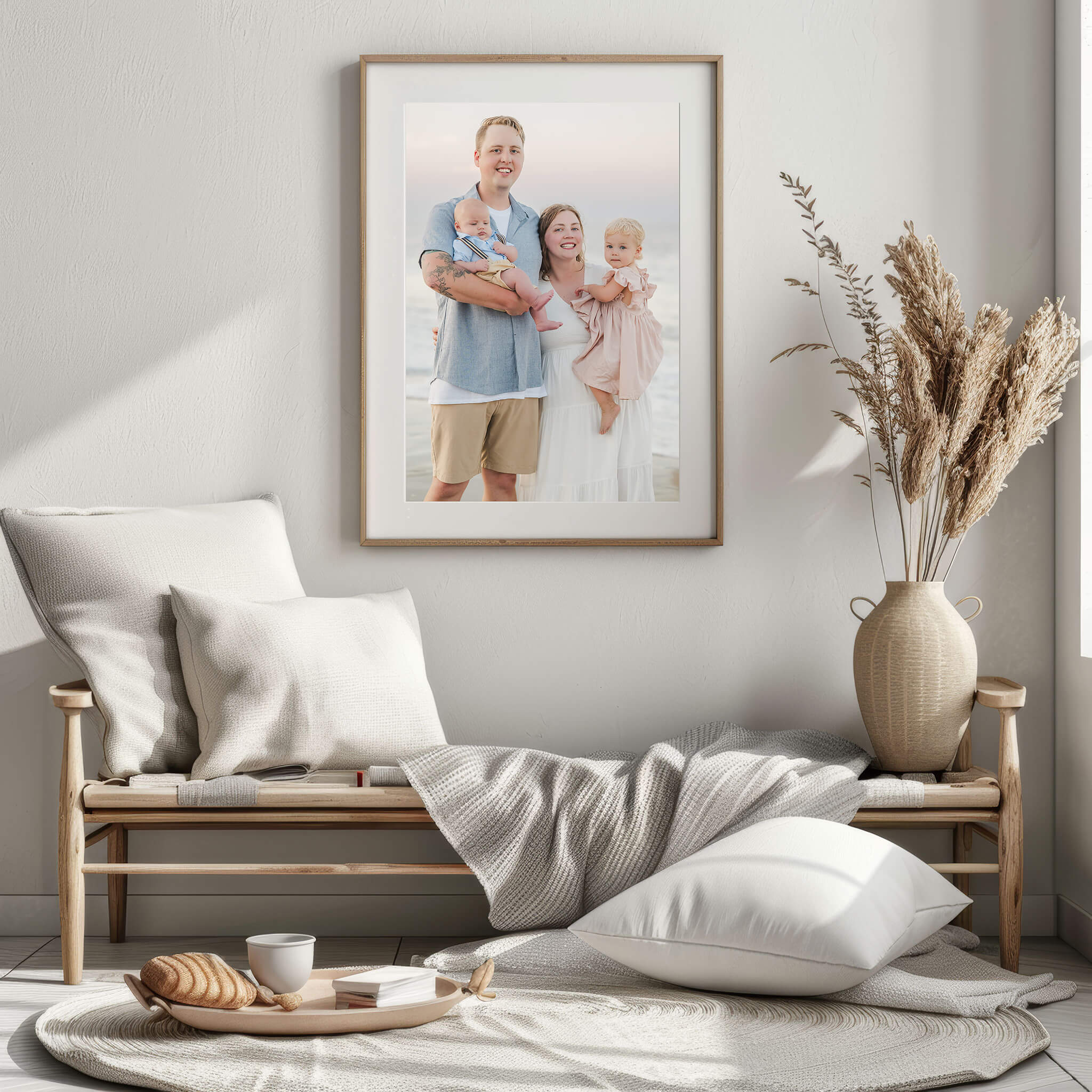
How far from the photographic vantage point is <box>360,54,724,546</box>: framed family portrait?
114 inches

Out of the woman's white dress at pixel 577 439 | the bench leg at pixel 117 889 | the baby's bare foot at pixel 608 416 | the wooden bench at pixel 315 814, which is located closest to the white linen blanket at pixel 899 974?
the wooden bench at pixel 315 814

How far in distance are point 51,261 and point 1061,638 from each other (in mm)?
2723

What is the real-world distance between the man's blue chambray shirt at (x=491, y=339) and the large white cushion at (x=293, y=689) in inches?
28.3

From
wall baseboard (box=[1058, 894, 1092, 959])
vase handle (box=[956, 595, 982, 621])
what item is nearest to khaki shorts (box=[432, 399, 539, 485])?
vase handle (box=[956, 595, 982, 621])

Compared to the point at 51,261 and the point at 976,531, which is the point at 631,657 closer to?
the point at 976,531

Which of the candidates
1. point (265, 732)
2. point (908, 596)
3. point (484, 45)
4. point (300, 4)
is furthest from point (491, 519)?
point (300, 4)

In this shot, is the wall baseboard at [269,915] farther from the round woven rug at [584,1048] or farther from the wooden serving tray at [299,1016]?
the wooden serving tray at [299,1016]

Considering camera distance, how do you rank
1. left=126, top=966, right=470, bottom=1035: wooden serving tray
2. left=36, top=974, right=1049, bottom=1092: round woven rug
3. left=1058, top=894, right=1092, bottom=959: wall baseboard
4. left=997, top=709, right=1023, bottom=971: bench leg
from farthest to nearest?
1. left=1058, top=894, right=1092, bottom=959: wall baseboard
2. left=997, top=709, right=1023, bottom=971: bench leg
3. left=126, top=966, right=470, bottom=1035: wooden serving tray
4. left=36, top=974, right=1049, bottom=1092: round woven rug

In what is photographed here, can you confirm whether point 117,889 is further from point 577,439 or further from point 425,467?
point 577,439

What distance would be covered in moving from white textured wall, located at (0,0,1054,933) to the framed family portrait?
0.22ft

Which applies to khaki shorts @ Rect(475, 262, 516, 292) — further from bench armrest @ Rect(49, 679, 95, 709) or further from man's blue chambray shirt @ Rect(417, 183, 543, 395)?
bench armrest @ Rect(49, 679, 95, 709)

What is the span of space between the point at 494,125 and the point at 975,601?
1723 millimetres

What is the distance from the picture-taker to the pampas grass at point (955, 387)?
8.38ft

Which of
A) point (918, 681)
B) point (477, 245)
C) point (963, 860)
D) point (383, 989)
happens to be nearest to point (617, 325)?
point (477, 245)
